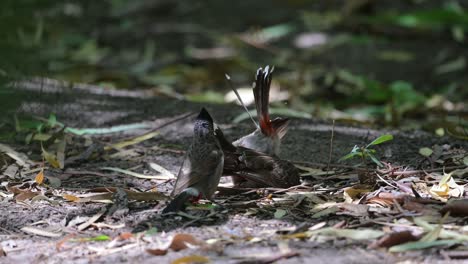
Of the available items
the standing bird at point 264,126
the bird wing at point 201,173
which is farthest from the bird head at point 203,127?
the standing bird at point 264,126

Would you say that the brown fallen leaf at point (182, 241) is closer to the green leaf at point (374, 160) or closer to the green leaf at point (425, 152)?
the green leaf at point (374, 160)

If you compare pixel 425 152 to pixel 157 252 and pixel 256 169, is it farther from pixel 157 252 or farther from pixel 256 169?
pixel 157 252

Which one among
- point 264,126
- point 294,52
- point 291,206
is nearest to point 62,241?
point 291,206

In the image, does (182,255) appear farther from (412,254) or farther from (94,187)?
(94,187)

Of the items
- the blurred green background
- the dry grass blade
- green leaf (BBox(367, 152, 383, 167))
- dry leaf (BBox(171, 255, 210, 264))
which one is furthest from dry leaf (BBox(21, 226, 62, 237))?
the blurred green background

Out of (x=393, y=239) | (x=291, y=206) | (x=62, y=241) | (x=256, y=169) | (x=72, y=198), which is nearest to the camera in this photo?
(x=393, y=239)

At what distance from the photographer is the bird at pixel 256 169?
3260 mm

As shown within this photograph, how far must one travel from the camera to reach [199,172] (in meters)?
3.06

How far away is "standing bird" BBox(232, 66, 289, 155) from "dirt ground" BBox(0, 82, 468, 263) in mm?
233

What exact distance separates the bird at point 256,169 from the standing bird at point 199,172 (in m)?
0.12

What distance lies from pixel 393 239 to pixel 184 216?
82 centimetres

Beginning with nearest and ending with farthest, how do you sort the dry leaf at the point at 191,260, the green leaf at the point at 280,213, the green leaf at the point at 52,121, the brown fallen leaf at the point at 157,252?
the dry leaf at the point at 191,260, the brown fallen leaf at the point at 157,252, the green leaf at the point at 280,213, the green leaf at the point at 52,121

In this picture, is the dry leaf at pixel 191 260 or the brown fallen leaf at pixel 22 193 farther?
the brown fallen leaf at pixel 22 193

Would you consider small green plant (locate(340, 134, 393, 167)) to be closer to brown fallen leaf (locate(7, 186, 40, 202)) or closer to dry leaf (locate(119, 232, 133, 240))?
dry leaf (locate(119, 232, 133, 240))
